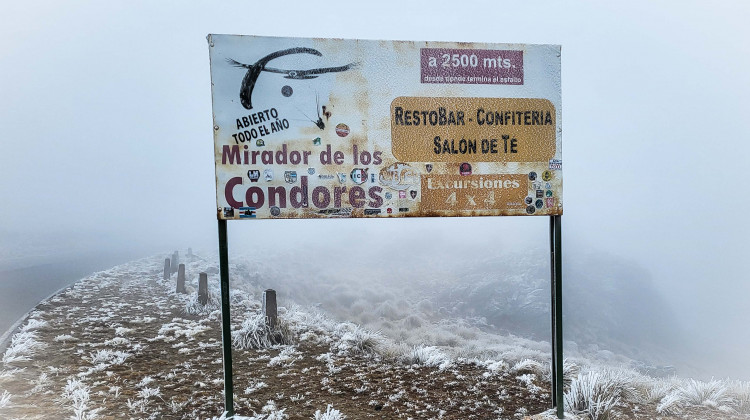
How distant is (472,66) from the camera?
4.50 meters

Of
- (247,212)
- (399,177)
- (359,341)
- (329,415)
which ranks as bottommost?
(329,415)

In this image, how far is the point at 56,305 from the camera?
7.65m

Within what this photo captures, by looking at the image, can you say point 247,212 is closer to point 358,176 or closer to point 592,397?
point 358,176

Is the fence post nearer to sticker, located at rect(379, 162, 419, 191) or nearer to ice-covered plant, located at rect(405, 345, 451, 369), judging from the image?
ice-covered plant, located at rect(405, 345, 451, 369)

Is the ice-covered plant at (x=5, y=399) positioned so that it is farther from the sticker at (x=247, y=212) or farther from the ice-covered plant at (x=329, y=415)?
the sticker at (x=247, y=212)

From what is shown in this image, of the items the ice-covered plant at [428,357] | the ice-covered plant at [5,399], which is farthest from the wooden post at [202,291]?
the ice-covered plant at [428,357]

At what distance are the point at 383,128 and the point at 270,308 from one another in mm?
3693

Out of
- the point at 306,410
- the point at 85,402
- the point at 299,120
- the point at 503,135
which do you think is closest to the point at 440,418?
the point at 306,410

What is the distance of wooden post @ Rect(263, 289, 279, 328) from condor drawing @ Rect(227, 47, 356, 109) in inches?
137

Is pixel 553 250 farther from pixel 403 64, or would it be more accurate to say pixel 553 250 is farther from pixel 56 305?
pixel 56 305

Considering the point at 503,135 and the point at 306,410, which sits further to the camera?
the point at 306,410

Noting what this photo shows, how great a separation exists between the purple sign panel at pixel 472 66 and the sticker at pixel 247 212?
6.79 ft

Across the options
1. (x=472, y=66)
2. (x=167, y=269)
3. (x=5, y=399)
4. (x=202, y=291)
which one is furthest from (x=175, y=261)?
(x=472, y=66)

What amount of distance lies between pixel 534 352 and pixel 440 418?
2.21 m
